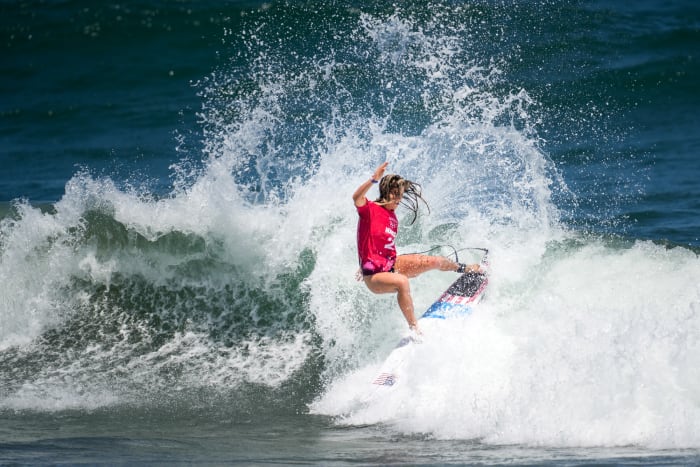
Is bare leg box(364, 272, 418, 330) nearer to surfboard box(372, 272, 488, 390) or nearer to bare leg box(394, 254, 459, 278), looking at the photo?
surfboard box(372, 272, 488, 390)

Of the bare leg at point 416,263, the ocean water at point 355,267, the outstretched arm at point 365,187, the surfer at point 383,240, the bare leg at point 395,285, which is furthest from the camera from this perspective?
the bare leg at point 416,263

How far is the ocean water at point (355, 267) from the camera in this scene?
19.9 feet

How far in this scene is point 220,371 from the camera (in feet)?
26.0

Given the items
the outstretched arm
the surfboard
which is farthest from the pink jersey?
the surfboard

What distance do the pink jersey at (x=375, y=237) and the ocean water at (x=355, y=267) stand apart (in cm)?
84

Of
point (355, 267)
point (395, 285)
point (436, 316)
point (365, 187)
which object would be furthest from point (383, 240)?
point (355, 267)

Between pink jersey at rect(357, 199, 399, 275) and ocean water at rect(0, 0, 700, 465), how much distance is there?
84 cm

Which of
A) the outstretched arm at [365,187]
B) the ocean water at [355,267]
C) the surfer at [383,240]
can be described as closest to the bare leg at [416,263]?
the surfer at [383,240]

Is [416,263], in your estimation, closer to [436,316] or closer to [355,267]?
[436,316]

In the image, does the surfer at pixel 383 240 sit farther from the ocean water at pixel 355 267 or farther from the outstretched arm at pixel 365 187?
the ocean water at pixel 355 267

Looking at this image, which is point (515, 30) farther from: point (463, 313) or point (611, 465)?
point (611, 465)

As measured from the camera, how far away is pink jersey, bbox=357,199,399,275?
6.86m

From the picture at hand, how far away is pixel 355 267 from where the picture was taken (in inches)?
347

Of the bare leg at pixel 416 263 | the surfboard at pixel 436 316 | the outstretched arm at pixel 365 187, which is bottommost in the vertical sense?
the surfboard at pixel 436 316
